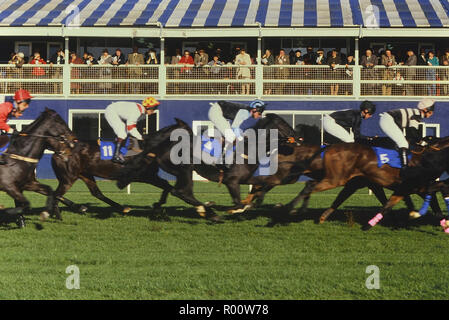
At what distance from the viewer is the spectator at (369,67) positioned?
18312 millimetres

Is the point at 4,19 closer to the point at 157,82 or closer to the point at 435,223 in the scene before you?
the point at 157,82

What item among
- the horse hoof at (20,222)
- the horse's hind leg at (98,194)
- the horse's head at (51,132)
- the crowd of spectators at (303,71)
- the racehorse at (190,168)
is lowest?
the horse hoof at (20,222)

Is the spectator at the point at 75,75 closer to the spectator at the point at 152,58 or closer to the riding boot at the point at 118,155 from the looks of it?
the spectator at the point at 152,58

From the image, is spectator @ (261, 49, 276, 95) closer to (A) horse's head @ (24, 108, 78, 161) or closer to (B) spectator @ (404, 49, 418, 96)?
(B) spectator @ (404, 49, 418, 96)

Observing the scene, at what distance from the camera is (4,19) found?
20.0 meters

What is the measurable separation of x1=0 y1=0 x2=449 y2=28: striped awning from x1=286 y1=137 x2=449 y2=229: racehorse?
33.9ft

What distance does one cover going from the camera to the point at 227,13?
20.2 m

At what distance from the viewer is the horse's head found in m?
9.00

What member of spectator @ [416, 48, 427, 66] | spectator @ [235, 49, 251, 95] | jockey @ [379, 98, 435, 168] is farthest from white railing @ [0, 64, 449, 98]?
jockey @ [379, 98, 435, 168]

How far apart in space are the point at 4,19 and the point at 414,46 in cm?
1303

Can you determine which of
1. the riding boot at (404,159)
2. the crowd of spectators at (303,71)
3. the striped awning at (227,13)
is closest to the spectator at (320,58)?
the crowd of spectators at (303,71)

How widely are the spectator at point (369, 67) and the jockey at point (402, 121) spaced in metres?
8.92

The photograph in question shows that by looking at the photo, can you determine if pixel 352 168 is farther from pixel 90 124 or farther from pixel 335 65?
pixel 90 124

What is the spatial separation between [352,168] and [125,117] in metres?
3.79
